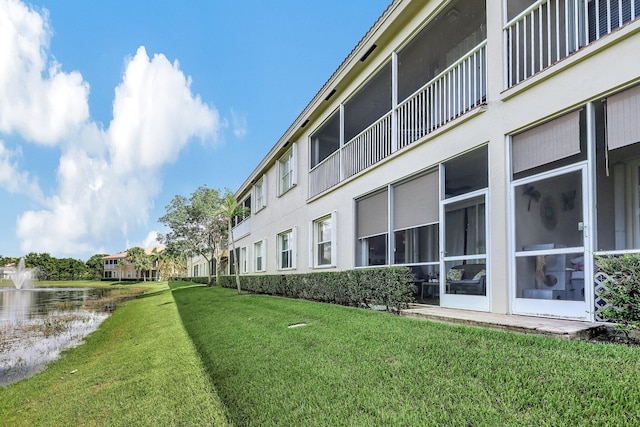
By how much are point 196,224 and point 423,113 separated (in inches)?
1067

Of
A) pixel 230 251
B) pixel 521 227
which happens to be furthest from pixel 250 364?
pixel 230 251

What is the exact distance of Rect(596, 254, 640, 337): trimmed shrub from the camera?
3918 millimetres

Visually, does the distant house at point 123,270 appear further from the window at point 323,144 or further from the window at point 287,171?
the window at point 323,144

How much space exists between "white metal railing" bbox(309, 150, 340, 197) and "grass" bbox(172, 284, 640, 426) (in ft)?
23.2

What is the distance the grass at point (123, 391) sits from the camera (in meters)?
4.21

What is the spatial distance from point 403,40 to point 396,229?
432 cm

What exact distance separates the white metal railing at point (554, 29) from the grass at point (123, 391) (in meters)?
6.45

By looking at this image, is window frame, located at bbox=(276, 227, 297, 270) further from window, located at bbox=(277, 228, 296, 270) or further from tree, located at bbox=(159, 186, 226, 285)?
tree, located at bbox=(159, 186, 226, 285)

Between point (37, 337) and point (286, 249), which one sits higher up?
point (286, 249)

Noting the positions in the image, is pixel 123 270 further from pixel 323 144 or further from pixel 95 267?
pixel 323 144

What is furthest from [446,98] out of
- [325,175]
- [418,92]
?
[325,175]

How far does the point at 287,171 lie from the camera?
17.3 metres

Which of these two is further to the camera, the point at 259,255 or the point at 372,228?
the point at 259,255

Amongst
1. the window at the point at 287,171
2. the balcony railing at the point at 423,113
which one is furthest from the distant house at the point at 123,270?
the balcony railing at the point at 423,113
